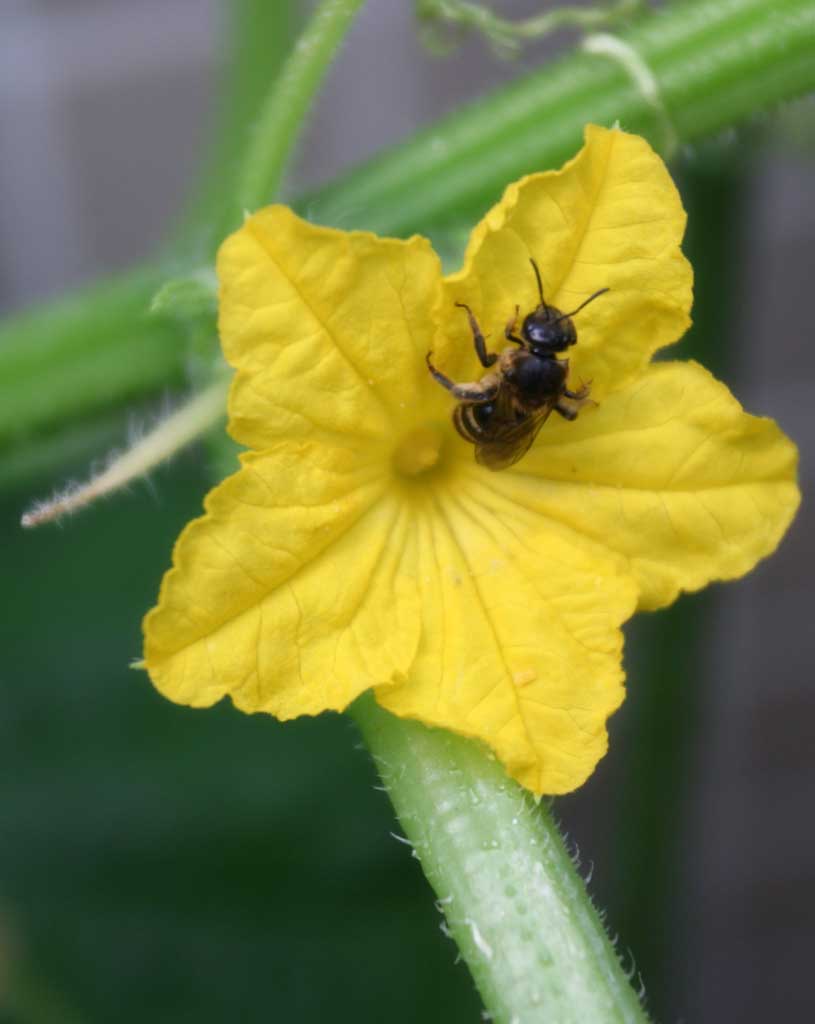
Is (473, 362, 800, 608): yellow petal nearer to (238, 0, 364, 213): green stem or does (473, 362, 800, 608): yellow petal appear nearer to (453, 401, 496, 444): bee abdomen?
(453, 401, 496, 444): bee abdomen

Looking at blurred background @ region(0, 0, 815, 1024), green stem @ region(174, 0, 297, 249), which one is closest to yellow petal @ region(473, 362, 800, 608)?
green stem @ region(174, 0, 297, 249)

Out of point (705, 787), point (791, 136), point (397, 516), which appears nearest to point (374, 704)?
point (397, 516)

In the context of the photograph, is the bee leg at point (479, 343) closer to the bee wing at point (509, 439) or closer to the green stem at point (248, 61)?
the bee wing at point (509, 439)

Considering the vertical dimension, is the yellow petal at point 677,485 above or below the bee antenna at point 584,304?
below

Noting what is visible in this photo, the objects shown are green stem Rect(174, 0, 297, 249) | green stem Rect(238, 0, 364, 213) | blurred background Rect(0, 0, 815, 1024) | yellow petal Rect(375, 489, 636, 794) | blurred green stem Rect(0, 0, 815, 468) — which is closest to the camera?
yellow petal Rect(375, 489, 636, 794)

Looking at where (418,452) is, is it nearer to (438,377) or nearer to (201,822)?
(438,377)

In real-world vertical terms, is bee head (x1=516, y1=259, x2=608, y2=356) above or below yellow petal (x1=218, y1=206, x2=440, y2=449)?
below

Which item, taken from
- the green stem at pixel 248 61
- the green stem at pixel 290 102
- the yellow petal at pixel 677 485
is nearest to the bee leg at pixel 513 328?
the yellow petal at pixel 677 485

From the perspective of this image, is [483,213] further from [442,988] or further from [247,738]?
[442,988]
